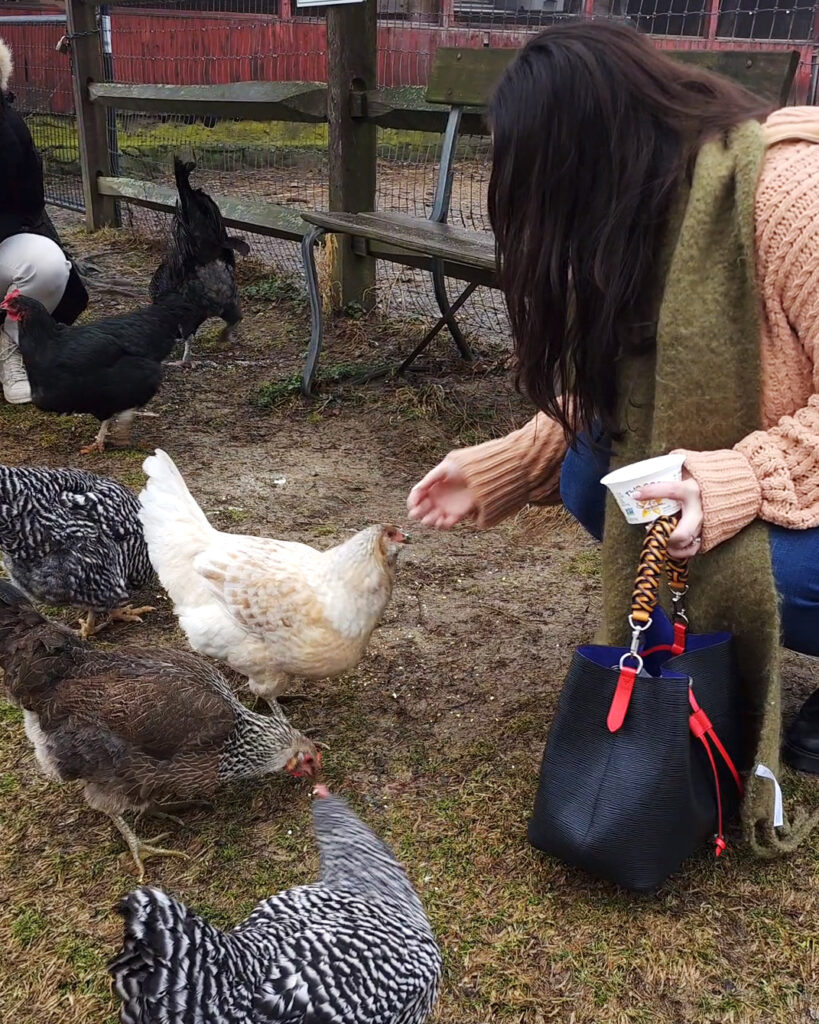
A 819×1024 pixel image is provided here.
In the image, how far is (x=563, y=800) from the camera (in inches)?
72.3

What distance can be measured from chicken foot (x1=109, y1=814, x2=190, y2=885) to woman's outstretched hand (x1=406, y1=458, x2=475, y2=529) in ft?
3.21

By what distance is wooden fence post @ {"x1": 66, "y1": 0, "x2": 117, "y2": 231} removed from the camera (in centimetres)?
720

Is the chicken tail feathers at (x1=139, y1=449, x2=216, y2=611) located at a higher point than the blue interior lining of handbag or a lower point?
lower

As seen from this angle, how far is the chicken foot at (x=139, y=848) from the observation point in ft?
6.90

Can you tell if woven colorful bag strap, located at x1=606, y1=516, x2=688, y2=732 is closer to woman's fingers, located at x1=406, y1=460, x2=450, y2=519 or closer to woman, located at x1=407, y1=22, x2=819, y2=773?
woman, located at x1=407, y1=22, x2=819, y2=773

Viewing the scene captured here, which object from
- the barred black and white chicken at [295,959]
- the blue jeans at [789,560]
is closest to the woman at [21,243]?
the blue jeans at [789,560]

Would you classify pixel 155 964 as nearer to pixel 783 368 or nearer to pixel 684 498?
pixel 684 498

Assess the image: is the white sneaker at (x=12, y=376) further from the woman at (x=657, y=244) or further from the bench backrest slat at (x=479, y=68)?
the woman at (x=657, y=244)

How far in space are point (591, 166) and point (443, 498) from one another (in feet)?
3.07

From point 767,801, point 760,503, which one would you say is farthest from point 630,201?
point 767,801

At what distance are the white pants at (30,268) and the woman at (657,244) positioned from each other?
3605 millimetres

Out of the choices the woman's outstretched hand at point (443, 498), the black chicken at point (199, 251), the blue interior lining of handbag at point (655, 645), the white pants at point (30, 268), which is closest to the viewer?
the blue interior lining of handbag at point (655, 645)

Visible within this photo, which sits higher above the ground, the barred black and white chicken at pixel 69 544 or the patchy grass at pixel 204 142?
the patchy grass at pixel 204 142

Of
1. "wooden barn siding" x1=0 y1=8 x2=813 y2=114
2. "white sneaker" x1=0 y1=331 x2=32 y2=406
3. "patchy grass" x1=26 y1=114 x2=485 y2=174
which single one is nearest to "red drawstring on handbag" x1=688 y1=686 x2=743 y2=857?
"white sneaker" x1=0 y1=331 x2=32 y2=406
